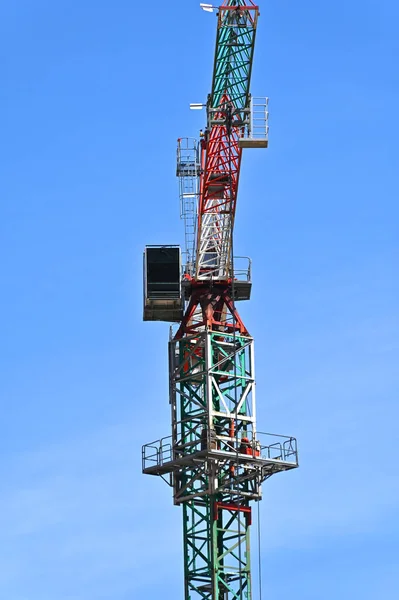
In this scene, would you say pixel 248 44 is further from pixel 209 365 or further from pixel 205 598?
pixel 205 598

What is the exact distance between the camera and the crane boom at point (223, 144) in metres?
162

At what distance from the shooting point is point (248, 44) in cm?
16188

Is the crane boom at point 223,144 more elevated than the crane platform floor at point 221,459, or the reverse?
the crane boom at point 223,144

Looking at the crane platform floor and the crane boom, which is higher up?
A: the crane boom

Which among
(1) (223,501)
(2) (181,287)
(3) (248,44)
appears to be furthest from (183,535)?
(3) (248,44)

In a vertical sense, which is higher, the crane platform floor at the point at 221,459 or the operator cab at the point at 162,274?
the operator cab at the point at 162,274

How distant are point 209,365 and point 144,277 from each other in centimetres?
715

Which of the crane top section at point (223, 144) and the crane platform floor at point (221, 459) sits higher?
the crane top section at point (223, 144)

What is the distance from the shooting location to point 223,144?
539 ft

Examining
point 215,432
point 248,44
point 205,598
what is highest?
point 248,44

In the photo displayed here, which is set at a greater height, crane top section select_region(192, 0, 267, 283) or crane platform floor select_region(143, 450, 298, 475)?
crane top section select_region(192, 0, 267, 283)

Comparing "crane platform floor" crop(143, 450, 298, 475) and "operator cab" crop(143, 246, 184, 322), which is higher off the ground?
"operator cab" crop(143, 246, 184, 322)

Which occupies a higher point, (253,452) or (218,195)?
(218,195)

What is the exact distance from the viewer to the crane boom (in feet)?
531
